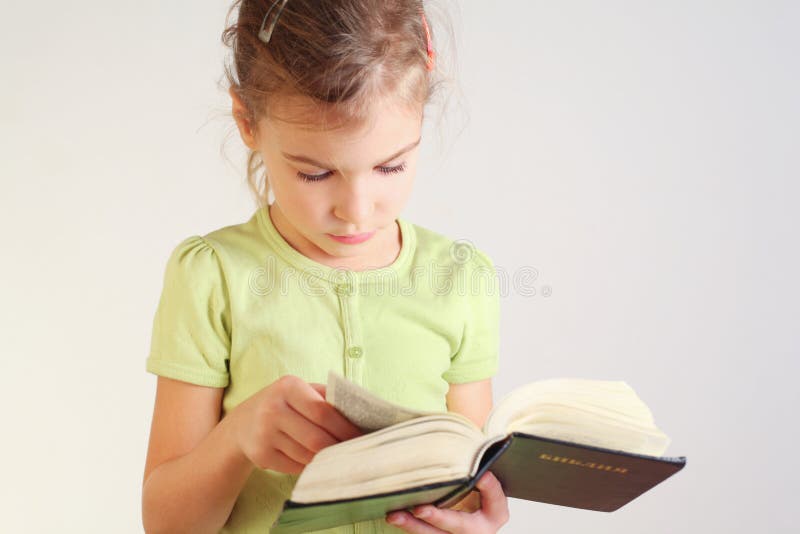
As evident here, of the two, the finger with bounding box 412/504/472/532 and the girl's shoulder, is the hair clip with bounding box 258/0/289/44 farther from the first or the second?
the finger with bounding box 412/504/472/532

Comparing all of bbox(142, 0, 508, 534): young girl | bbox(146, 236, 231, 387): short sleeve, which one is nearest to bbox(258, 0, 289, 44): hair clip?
bbox(142, 0, 508, 534): young girl

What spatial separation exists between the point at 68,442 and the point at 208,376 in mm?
1083

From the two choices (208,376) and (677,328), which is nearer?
(208,376)

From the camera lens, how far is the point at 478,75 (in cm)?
213

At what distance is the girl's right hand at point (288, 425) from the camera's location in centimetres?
91

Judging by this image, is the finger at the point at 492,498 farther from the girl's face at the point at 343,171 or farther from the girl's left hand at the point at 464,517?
the girl's face at the point at 343,171

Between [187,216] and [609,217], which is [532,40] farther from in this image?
[187,216]

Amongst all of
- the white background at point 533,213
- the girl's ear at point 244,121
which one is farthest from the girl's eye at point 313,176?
the white background at point 533,213

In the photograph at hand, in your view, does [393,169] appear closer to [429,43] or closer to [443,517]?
[429,43]

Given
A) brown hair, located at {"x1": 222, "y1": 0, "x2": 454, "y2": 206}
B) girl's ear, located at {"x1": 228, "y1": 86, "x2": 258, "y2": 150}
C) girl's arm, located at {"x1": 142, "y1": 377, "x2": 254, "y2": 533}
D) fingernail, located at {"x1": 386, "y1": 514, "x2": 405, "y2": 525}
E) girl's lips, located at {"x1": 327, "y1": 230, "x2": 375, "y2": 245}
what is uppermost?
brown hair, located at {"x1": 222, "y1": 0, "x2": 454, "y2": 206}

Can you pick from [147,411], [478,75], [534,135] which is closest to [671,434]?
[534,135]

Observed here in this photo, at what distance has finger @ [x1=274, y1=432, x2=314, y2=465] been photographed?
96 cm

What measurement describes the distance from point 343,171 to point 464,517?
37cm

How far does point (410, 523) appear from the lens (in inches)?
38.2
